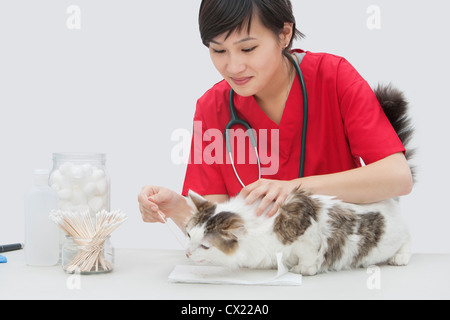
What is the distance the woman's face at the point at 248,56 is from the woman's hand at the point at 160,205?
0.37 meters

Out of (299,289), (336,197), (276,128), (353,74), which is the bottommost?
(299,289)

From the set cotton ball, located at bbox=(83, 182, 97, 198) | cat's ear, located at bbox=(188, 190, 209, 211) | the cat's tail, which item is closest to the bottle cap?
cotton ball, located at bbox=(83, 182, 97, 198)

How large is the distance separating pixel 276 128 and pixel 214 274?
1.90 ft

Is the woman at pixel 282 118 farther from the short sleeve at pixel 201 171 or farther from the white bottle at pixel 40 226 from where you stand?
the white bottle at pixel 40 226

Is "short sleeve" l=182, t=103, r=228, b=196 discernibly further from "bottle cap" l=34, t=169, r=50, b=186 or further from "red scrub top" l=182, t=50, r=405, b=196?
"bottle cap" l=34, t=169, r=50, b=186

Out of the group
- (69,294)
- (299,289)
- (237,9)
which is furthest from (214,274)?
(237,9)

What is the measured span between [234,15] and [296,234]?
0.59 metres

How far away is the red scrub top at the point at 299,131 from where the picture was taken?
1503mm

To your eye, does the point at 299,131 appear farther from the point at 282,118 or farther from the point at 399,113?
the point at 399,113

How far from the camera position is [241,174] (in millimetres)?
1686
